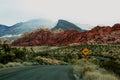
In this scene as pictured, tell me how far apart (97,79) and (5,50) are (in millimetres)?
53660

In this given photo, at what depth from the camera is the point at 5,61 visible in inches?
2702

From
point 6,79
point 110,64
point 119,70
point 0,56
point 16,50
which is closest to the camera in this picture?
point 6,79

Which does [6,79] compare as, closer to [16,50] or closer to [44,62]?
[16,50]

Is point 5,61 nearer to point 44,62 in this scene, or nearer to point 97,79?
point 44,62

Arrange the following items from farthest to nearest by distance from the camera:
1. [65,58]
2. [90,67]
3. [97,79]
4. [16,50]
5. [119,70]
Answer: [65,58]
[16,50]
[90,67]
[119,70]
[97,79]

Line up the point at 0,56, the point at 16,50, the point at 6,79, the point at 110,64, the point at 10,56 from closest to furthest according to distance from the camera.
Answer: the point at 6,79 → the point at 110,64 → the point at 0,56 → the point at 10,56 → the point at 16,50

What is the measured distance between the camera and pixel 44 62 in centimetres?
9419

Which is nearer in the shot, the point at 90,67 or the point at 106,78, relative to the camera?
the point at 106,78

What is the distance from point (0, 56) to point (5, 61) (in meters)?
2.42

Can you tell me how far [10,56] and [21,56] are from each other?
32.5 feet

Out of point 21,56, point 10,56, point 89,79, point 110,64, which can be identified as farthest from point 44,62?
point 89,79

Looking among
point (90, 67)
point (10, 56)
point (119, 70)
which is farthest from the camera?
point (10, 56)

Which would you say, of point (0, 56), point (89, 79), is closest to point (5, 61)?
point (0, 56)

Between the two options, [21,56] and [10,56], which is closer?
[10,56]
